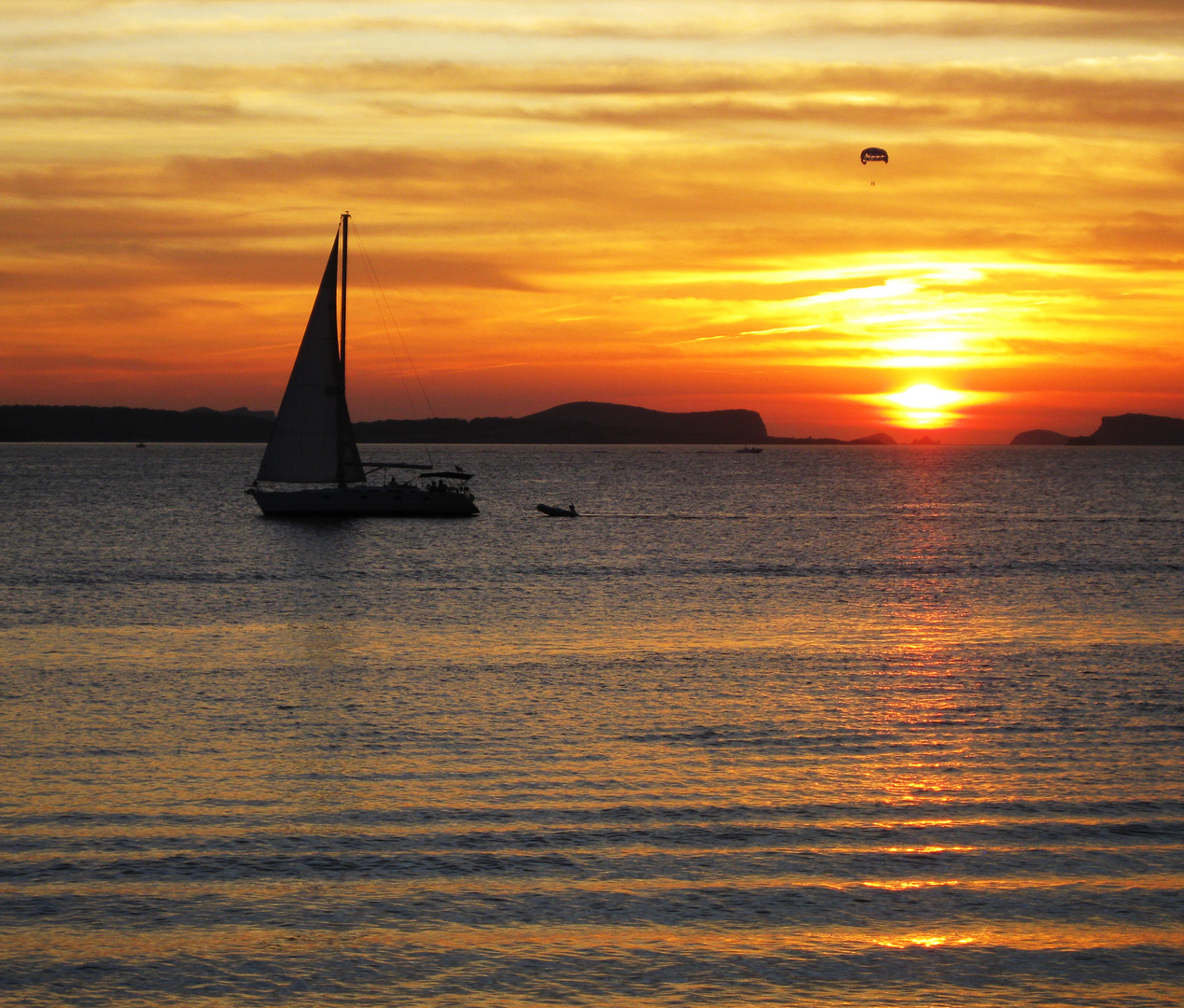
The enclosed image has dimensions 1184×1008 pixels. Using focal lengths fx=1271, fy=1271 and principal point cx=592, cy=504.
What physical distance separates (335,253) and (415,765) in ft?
214

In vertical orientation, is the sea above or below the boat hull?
below

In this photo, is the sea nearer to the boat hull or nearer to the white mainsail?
the white mainsail

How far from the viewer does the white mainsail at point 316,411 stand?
81500mm

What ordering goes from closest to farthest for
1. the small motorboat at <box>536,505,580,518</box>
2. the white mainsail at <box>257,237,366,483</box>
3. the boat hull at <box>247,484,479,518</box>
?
the white mainsail at <box>257,237,366,483</box> < the boat hull at <box>247,484,479,518</box> < the small motorboat at <box>536,505,580,518</box>

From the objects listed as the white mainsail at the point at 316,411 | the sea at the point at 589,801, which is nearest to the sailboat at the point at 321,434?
the white mainsail at the point at 316,411

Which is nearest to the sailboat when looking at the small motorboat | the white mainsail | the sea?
the white mainsail

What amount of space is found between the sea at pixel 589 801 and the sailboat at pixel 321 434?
33309 millimetres

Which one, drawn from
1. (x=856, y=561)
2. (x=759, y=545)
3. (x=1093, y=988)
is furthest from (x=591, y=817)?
(x=759, y=545)

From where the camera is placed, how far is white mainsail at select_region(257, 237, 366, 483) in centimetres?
8150

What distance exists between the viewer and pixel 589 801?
1953 centimetres

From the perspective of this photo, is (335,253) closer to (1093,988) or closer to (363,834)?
(363,834)

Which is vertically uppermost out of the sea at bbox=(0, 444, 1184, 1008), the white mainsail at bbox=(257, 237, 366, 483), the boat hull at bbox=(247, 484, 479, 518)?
the white mainsail at bbox=(257, 237, 366, 483)

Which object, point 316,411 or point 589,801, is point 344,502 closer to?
point 316,411

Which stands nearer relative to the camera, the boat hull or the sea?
the sea
